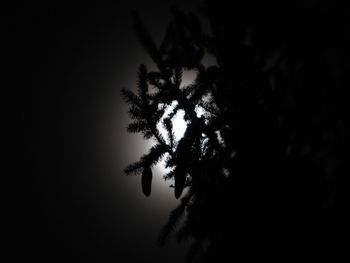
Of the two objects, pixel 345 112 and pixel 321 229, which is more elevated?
pixel 345 112

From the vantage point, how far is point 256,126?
145 cm

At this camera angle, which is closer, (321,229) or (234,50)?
(321,229)

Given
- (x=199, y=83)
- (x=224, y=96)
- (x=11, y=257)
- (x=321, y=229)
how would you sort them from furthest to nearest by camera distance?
(x=11, y=257) < (x=224, y=96) < (x=199, y=83) < (x=321, y=229)

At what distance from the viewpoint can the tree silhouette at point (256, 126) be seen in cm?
140

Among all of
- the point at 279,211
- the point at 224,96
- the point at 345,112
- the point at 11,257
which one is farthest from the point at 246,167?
the point at 11,257

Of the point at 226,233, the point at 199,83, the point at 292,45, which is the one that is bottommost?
the point at 226,233

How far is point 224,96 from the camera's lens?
1592mm

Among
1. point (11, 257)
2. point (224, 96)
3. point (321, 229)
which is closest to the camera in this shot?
point (321, 229)

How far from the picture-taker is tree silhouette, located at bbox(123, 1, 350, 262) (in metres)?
1.40

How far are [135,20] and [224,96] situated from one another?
556mm

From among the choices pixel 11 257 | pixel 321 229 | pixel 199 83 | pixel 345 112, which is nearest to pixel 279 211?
pixel 321 229

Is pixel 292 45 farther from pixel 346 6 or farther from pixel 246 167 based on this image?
pixel 246 167

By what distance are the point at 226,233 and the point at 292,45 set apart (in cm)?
90

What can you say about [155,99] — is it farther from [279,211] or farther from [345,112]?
[345,112]
